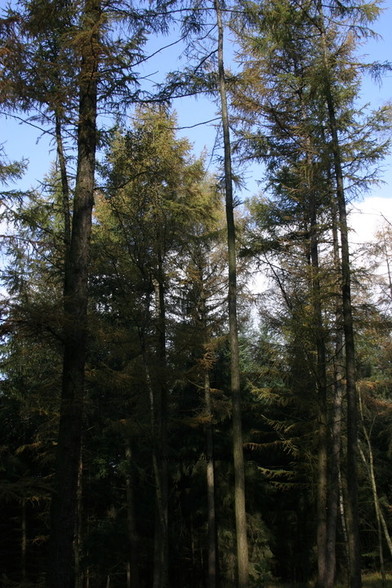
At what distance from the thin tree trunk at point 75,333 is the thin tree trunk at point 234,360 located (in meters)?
2.85

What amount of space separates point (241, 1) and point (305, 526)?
21144 mm

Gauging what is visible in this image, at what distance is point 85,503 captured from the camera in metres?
21.6

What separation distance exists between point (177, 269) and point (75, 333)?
7463 mm

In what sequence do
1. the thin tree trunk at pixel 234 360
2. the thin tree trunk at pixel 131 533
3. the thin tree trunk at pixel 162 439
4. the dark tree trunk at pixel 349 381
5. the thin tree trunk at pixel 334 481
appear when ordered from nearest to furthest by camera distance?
the thin tree trunk at pixel 234 360 < the dark tree trunk at pixel 349 381 < the thin tree trunk at pixel 162 439 < the thin tree trunk at pixel 334 481 < the thin tree trunk at pixel 131 533

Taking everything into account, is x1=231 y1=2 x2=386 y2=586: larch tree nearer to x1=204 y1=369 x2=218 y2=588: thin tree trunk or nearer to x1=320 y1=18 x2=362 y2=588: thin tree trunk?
x1=320 y1=18 x2=362 y2=588: thin tree trunk

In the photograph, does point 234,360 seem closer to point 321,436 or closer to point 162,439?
point 162,439

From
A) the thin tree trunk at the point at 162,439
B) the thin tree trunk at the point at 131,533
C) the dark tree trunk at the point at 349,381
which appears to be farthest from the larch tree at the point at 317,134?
the thin tree trunk at the point at 131,533

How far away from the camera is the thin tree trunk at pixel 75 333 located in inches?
237

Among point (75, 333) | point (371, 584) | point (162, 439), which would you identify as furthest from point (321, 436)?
point (371, 584)

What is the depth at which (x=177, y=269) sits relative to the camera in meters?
13.9

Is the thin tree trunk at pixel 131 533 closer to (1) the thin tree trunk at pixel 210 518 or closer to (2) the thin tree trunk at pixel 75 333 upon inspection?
(1) the thin tree trunk at pixel 210 518

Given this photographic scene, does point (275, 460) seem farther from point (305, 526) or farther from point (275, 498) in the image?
point (305, 526)

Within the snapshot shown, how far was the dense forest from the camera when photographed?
7.00 metres

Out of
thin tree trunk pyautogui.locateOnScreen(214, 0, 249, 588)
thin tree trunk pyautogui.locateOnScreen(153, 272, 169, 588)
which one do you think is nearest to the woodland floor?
thin tree trunk pyautogui.locateOnScreen(153, 272, 169, 588)
